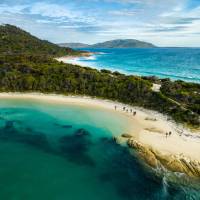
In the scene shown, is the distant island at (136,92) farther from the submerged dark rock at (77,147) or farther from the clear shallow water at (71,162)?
the submerged dark rock at (77,147)

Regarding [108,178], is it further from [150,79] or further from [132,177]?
[150,79]

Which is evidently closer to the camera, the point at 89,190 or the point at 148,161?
the point at 89,190

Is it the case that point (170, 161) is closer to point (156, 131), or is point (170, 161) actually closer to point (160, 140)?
point (160, 140)

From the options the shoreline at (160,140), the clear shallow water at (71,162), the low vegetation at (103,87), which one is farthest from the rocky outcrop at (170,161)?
the low vegetation at (103,87)

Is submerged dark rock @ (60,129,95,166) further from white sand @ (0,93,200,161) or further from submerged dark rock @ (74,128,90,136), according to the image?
white sand @ (0,93,200,161)

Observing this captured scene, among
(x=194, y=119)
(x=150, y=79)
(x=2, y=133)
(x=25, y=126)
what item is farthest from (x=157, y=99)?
(x=2, y=133)

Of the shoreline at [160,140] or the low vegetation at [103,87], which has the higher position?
the low vegetation at [103,87]

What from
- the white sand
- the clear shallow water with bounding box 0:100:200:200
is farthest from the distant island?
the clear shallow water with bounding box 0:100:200:200
